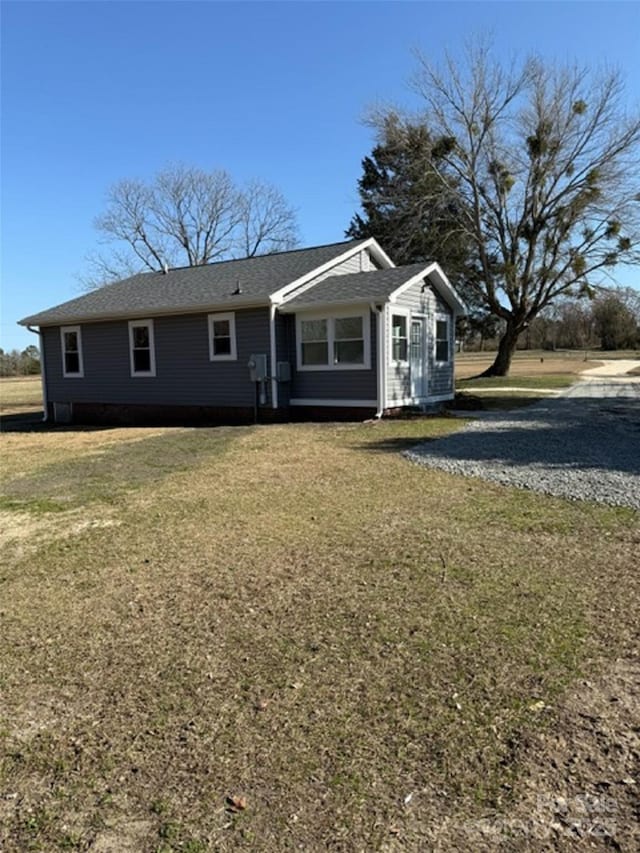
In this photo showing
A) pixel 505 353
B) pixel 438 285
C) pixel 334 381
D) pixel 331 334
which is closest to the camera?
pixel 331 334

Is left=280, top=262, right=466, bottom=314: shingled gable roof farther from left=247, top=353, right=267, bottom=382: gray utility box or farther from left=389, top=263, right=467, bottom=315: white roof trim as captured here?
left=247, top=353, right=267, bottom=382: gray utility box

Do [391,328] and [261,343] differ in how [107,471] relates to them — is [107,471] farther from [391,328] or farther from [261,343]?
[391,328]

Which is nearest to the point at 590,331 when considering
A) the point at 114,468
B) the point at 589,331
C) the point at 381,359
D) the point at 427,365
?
the point at 589,331

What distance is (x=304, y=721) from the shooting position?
271cm

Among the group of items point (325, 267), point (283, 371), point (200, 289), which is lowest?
point (283, 371)

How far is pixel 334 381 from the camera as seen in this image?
14.0 meters

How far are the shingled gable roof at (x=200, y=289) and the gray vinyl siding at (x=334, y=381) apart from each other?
4.81 feet

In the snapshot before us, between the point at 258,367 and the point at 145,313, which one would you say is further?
the point at 145,313

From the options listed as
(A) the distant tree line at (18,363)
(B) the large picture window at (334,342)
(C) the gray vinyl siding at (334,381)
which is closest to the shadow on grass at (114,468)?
(C) the gray vinyl siding at (334,381)

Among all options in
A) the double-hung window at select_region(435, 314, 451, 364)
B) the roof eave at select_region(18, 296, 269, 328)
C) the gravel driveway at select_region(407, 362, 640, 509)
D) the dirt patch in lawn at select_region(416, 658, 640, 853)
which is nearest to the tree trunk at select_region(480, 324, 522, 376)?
the double-hung window at select_region(435, 314, 451, 364)

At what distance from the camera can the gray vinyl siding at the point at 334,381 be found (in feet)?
44.1

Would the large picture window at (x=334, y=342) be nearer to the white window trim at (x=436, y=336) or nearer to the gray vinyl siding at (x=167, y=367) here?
the gray vinyl siding at (x=167, y=367)

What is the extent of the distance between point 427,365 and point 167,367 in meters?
6.49

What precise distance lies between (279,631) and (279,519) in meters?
2.36
